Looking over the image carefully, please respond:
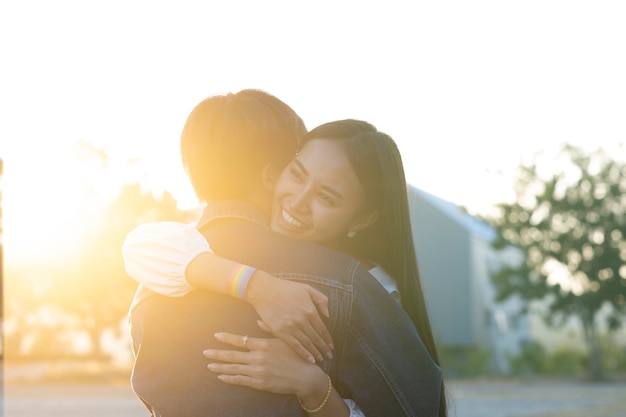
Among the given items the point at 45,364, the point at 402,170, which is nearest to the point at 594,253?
the point at 45,364

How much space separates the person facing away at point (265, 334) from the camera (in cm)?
254

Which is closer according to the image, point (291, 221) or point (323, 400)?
point (323, 400)

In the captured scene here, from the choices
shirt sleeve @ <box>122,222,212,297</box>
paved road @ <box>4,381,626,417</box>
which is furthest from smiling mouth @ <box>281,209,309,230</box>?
paved road @ <box>4,381,626,417</box>

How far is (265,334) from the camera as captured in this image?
8.53ft

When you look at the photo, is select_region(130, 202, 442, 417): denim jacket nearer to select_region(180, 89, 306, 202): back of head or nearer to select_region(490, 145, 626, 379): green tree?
select_region(180, 89, 306, 202): back of head

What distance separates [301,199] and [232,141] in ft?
1.11

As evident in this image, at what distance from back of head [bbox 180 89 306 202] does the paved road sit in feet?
59.3

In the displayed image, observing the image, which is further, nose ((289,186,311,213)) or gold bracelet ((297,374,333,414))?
nose ((289,186,311,213))

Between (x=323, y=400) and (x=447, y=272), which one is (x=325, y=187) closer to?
(x=323, y=400)

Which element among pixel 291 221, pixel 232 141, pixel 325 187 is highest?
pixel 232 141

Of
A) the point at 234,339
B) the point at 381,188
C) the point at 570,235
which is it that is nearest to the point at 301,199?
the point at 381,188

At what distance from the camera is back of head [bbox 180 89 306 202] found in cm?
279

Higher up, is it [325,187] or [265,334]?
[325,187]

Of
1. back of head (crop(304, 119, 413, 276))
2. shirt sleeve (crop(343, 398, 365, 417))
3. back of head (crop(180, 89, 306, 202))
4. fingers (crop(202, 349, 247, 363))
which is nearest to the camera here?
fingers (crop(202, 349, 247, 363))
